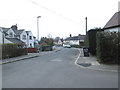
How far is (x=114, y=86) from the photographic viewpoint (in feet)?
26.0

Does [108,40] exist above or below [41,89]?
above

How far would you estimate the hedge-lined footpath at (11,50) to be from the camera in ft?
77.0

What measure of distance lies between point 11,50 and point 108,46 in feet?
48.4

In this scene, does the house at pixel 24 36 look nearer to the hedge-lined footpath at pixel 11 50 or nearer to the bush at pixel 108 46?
the hedge-lined footpath at pixel 11 50

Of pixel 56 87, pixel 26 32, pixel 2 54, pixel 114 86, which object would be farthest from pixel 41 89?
pixel 26 32

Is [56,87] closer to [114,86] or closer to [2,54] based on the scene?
[114,86]

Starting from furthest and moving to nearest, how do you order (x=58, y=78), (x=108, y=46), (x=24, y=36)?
(x=24, y=36), (x=108, y=46), (x=58, y=78)

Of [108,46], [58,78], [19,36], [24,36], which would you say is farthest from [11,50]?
[24,36]

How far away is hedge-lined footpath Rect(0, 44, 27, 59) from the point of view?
23469 millimetres

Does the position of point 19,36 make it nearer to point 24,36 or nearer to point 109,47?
point 24,36

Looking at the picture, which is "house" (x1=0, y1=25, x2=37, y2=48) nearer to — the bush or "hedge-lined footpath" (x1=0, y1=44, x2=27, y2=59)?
"hedge-lined footpath" (x1=0, y1=44, x2=27, y2=59)

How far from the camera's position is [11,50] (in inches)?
1002

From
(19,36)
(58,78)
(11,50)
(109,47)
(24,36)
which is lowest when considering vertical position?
(58,78)

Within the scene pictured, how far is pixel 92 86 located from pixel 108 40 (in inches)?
356
